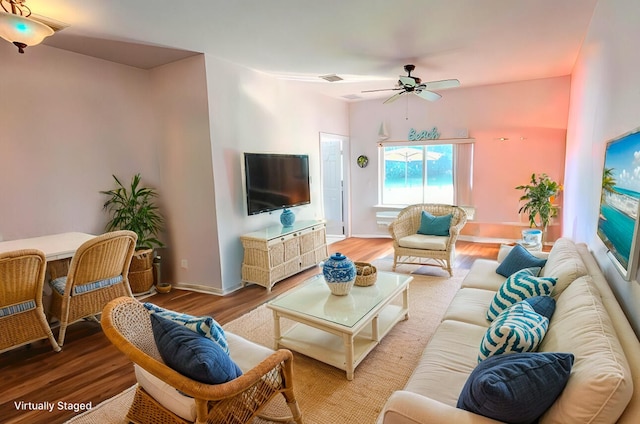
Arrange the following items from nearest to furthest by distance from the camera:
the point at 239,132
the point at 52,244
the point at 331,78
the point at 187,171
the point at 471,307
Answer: the point at 471,307 → the point at 52,244 → the point at 187,171 → the point at 239,132 → the point at 331,78

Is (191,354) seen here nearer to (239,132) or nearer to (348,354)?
(348,354)

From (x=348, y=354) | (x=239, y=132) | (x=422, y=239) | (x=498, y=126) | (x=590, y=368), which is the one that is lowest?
(x=348, y=354)

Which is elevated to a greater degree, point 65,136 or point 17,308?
point 65,136

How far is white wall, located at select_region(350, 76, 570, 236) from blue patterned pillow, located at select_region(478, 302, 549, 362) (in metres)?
4.85

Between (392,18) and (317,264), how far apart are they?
327cm

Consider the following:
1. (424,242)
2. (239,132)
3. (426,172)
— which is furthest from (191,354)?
(426,172)

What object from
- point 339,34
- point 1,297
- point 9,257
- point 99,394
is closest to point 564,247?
point 339,34

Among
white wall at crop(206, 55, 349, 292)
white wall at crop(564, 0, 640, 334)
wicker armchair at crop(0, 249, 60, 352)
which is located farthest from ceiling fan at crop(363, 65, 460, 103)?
wicker armchair at crop(0, 249, 60, 352)

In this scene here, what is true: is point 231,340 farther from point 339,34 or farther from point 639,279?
point 339,34

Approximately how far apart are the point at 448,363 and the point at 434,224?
3.04m

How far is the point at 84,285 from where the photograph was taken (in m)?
2.90

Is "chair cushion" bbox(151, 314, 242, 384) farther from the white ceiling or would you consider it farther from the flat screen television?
the flat screen television

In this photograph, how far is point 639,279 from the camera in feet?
4.86

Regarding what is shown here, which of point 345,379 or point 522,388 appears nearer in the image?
point 522,388
